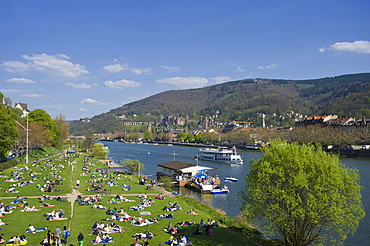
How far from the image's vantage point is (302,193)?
88.3 ft

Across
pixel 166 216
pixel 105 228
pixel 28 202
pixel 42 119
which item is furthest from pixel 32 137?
pixel 105 228

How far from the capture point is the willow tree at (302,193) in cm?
2561

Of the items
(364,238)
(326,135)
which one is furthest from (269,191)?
(326,135)

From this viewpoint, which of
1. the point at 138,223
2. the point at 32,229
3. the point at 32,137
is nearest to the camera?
the point at 32,229

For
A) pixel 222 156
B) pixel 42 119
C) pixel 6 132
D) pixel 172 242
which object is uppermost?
pixel 42 119

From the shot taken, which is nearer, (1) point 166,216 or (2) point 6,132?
(1) point 166,216

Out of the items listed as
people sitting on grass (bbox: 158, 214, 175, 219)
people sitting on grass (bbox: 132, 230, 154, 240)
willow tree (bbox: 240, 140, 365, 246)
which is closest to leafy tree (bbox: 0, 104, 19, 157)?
people sitting on grass (bbox: 158, 214, 175, 219)

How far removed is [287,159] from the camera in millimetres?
27391

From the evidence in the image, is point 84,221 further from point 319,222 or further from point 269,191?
point 319,222

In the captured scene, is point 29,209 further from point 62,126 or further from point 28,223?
point 62,126

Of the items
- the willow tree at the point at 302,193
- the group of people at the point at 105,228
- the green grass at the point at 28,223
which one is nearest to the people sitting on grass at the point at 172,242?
the group of people at the point at 105,228

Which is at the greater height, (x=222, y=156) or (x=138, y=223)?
(x=138, y=223)

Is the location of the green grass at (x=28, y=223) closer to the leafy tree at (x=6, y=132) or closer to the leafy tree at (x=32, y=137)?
the leafy tree at (x=6, y=132)

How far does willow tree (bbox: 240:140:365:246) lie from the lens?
84.0 feet
